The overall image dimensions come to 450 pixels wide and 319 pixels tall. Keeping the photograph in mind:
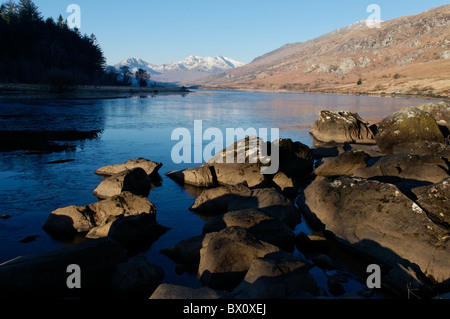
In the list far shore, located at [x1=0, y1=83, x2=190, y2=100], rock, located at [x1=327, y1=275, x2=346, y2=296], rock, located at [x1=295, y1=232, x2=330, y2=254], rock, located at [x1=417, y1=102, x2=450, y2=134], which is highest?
far shore, located at [x1=0, y1=83, x2=190, y2=100]

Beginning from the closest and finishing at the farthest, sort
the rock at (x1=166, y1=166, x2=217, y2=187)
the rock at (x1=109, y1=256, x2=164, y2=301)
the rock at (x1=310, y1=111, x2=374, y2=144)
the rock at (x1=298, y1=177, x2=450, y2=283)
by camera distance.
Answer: the rock at (x1=109, y1=256, x2=164, y2=301) < the rock at (x1=298, y1=177, x2=450, y2=283) < the rock at (x1=166, y1=166, x2=217, y2=187) < the rock at (x1=310, y1=111, x2=374, y2=144)

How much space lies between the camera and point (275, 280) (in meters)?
6.02

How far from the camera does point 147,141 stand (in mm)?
23844

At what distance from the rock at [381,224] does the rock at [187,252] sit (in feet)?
12.1

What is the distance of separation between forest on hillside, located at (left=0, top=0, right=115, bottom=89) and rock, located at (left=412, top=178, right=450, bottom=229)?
68.0 metres

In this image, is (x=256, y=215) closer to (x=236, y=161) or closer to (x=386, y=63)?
(x=236, y=161)

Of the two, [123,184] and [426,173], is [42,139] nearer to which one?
[123,184]

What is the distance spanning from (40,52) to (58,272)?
83309mm

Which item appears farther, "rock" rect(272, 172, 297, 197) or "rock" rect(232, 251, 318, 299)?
"rock" rect(272, 172, 297, 197)

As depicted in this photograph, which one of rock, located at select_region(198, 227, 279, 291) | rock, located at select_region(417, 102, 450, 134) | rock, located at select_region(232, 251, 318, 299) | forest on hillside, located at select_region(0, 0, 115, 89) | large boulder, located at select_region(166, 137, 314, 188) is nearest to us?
rock, located at select_region(232, 251, 318, 299)

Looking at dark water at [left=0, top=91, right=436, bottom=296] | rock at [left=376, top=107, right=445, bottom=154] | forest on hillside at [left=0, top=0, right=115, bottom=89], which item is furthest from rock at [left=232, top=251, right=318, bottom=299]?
forest on hillside at [left=0, top=0, right=115, bottom=89]

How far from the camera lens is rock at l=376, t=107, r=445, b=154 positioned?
65.1 feet

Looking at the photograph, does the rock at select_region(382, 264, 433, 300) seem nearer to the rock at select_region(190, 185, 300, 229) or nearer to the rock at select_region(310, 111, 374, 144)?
the rock at select_region(190, 185, 300, 229)

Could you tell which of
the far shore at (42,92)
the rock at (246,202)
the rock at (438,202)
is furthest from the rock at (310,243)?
the far shore at (42,92)
